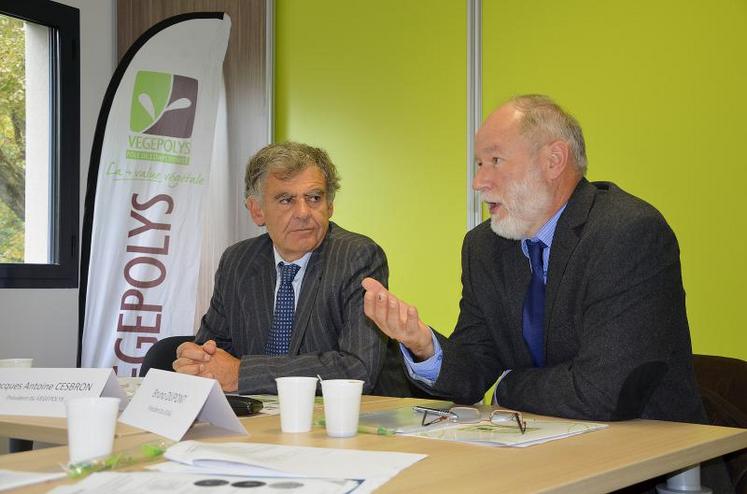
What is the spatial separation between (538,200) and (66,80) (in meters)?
3.58

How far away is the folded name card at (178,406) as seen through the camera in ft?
5.32

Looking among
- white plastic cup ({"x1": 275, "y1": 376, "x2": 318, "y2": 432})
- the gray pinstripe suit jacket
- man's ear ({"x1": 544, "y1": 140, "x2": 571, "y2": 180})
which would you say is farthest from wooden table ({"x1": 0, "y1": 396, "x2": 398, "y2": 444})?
man's ear ({"x1": 544, "y1": 140, "x2": 571, "y2": 180})

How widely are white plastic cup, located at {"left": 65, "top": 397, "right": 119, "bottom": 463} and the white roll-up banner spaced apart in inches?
133

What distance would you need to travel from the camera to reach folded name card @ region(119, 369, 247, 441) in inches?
63.8

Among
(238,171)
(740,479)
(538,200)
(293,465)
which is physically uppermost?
(238,171)

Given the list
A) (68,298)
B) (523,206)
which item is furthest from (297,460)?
(68,298)

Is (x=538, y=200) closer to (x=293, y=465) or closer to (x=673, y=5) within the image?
(x=293, y=465)

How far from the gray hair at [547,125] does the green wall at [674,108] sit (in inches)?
51.6

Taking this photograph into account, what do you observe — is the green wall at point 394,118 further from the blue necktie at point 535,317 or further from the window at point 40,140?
the blue necktie at point 535,317

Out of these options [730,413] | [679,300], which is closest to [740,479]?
[730,413]

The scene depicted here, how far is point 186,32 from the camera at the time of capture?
16.0ft

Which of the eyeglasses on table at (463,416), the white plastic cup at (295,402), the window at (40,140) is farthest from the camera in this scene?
the window at (40,140)

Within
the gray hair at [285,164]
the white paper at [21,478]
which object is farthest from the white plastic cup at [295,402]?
the gray hair at [285,164]

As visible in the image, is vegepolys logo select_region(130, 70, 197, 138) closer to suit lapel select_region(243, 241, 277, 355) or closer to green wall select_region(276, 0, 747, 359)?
green wall select_region(276, 0, 747, 359)
